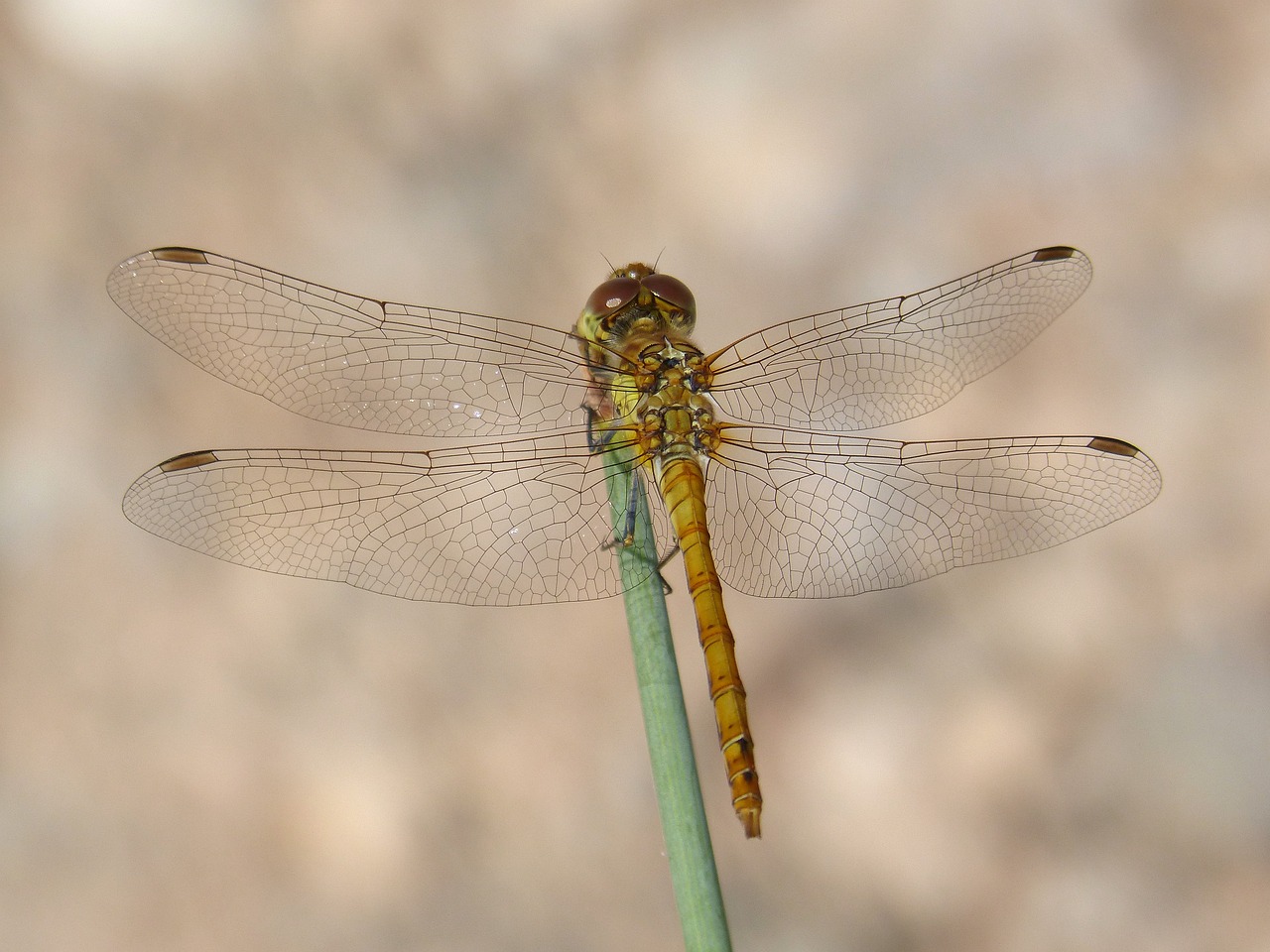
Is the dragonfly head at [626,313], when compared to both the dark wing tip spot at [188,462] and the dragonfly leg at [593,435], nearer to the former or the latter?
the dragonfly leg at [593,435]

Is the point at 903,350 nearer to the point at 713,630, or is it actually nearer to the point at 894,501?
the point at 894,501

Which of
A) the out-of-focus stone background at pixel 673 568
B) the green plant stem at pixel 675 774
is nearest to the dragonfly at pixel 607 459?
the green plant stem at pixel 675 774

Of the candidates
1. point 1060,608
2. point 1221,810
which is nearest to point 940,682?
point 1060,608

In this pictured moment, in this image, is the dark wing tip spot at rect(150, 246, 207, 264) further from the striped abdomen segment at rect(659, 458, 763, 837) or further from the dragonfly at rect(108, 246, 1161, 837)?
the striped abdomen segment at rect(659, 458, 763, 837)

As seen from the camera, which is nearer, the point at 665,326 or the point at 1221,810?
the point at 665,326

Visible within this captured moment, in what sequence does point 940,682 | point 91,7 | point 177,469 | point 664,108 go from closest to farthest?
point 177,469 → point 940,682 → point 91,7 → point 664,108

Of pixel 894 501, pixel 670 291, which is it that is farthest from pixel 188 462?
pixel 894 501

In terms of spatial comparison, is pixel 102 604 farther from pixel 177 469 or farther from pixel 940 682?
pixel 940 682
